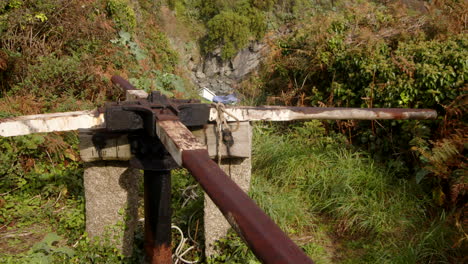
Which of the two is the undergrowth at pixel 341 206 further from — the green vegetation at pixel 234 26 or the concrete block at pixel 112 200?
the green vegetation at pixel 234 26

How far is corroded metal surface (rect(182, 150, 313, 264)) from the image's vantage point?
2.66 feet

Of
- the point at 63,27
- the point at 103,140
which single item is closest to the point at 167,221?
the point at 103,140

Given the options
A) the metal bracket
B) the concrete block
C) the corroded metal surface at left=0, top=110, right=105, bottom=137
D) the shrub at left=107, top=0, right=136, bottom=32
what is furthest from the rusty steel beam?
the shrub at left=107, top=0, right=136, bottom=32

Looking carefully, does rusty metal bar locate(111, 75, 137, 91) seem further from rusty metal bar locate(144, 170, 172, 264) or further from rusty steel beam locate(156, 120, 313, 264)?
rusty steel beam locate(156, 120, 313, 264)

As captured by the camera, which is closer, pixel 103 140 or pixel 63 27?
pixel 103 140

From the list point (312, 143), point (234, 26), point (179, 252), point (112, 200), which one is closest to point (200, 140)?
point (112, 200)

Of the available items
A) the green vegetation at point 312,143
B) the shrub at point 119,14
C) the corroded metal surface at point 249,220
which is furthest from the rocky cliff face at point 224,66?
the corroded metal surface at point 249,220

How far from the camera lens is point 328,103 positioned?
4.82 m

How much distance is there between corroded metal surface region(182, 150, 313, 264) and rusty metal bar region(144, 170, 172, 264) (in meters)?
1.12

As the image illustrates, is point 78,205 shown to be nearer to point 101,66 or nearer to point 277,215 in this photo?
point 277,215

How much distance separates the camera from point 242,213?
0.94 metres

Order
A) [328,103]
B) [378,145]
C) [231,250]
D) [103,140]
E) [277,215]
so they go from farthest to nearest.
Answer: [328,103] < [378,145] < [277,215] < [231,250] < [103,140]

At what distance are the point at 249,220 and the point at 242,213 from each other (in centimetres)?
3

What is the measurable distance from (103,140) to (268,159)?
87.2 inches
